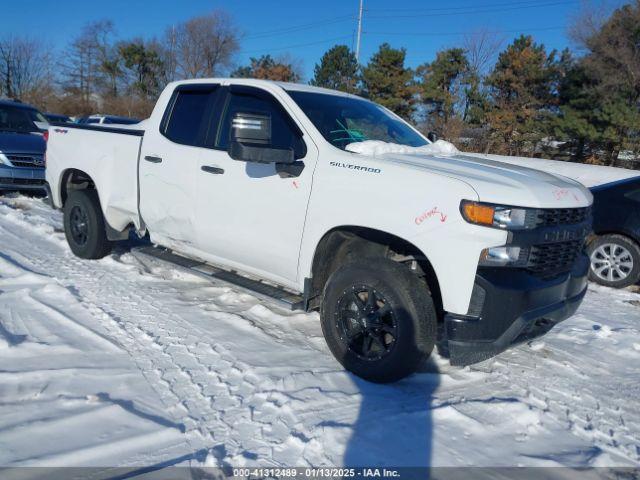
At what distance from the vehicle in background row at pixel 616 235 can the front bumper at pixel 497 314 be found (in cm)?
384

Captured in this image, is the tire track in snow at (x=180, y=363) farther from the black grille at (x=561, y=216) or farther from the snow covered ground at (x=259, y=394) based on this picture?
the black grille at (x=561, y=216)

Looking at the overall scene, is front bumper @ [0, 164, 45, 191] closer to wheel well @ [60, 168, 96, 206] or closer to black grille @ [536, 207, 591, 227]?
wheel well @ [60, 168, 96, 206]

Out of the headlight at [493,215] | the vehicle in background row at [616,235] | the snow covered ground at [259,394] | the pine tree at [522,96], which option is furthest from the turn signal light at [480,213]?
the pine tree at [522,96]

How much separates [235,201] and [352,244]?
1014mm

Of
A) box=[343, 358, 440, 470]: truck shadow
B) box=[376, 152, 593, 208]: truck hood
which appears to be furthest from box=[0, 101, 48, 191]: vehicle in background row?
box=[343, 358, 440, 470]: truck shadow

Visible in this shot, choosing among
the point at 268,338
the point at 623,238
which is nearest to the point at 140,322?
the point at 268,338

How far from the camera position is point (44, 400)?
9.89ft

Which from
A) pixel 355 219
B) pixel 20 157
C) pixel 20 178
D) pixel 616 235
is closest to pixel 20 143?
pixel 20 157

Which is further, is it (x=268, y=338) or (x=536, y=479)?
(x=268, y=338)

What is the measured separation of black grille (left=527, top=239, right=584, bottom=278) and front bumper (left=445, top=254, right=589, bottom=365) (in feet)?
0.24

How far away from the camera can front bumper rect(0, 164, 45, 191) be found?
31.0ft

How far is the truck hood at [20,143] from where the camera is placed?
9508 mm

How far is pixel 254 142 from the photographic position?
3.81 m

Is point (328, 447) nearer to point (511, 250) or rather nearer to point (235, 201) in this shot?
point (511, 250)
